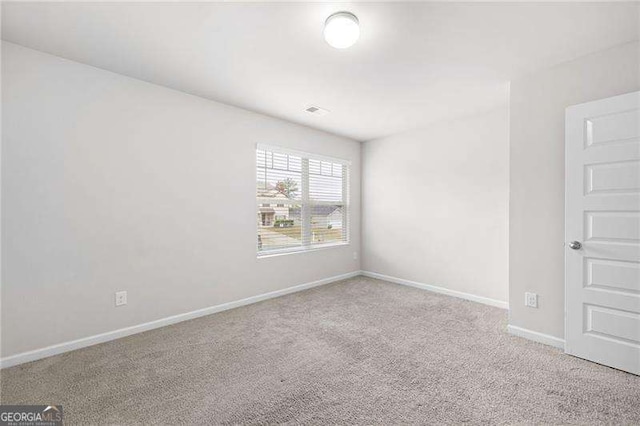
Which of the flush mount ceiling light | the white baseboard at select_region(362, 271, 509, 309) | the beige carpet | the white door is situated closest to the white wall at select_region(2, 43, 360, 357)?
the beige carpet

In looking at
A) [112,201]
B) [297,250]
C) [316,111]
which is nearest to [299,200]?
[297,250]

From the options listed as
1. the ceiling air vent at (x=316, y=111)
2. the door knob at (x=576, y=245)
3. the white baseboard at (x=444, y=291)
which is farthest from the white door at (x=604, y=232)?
the ceiling air vent at (x=316, y=111)

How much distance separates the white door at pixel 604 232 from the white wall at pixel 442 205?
1.20m

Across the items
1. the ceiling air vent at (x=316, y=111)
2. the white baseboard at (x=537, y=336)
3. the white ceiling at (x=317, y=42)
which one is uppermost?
the white ceiling at (x=317, y=42)

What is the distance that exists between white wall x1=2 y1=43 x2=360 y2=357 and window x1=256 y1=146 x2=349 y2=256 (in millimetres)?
223

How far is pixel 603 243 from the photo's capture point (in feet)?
7.11

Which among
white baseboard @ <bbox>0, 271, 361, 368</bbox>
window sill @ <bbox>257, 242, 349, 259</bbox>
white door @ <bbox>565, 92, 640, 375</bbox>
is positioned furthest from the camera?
window sill @ <bbox>257, 242, 349, 259</bbox>

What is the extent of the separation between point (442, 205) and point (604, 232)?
198 cm

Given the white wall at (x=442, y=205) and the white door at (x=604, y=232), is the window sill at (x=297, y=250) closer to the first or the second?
the white wall at (x=442, y=205)

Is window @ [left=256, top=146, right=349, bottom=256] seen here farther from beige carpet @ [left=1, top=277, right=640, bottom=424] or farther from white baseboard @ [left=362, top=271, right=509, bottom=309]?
beige carpet @ [left=1, top=277, right=640, bottom=424]

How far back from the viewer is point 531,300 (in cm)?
261

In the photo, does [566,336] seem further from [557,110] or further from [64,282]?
[64,282]

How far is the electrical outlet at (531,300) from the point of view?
259cm

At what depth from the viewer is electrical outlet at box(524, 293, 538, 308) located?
2.59 meters
